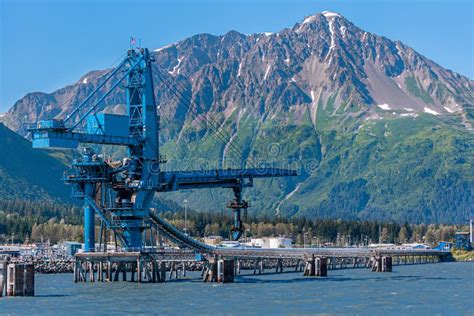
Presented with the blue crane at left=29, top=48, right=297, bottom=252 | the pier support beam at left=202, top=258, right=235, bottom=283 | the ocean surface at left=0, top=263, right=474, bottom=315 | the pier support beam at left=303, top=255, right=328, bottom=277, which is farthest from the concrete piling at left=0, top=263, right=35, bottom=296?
the pier support beam at left=303, top=255, right=328, bottom=277

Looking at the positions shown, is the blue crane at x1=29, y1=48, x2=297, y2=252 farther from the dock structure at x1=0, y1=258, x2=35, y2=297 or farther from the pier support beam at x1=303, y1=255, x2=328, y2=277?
the pier support beam at x1=303, y1=255, x2=328, y2=277

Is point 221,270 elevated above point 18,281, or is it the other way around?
point 221,270

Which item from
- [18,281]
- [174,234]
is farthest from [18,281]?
[174,234]

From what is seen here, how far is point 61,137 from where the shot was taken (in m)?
130

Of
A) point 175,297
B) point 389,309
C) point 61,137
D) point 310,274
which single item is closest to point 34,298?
point 175,297

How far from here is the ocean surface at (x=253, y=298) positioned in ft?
319

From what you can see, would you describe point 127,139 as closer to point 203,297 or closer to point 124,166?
point 124,166

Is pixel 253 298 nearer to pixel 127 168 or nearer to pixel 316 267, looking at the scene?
pixel 127 168

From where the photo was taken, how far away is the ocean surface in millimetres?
97125

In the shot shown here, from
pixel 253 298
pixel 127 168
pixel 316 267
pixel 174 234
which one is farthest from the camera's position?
pixel 316 267

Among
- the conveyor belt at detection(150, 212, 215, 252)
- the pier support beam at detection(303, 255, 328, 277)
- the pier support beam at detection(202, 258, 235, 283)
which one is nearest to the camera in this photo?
the pier support beam at detection(202, 258, 235, 283)

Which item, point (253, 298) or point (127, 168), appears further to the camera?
point (127, 168)

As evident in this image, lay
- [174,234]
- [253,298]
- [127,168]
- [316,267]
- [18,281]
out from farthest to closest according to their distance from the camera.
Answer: [316,267] → [174,234] → [127,168] → [253,298] → [18,281]

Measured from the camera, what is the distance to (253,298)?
110 meters
